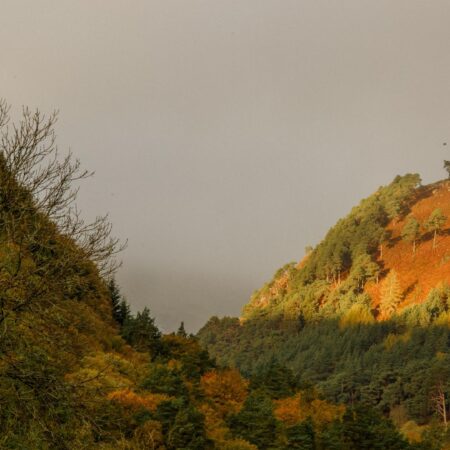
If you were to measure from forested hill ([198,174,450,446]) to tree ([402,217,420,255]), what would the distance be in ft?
1.13

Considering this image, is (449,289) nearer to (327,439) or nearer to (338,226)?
(338,226)

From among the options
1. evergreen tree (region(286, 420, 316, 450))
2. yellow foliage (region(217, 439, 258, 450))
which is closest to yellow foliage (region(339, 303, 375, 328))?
evergreen tree (region(286, 420, 316, 450))

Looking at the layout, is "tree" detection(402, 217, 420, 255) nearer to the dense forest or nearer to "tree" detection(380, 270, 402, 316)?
the dense forest

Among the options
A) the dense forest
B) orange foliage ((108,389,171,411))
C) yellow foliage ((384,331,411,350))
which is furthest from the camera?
yellow foliage ((384,331,411,350))

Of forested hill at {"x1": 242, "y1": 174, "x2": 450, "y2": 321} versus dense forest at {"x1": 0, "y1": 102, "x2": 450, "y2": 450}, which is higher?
forested hill at {"x1": 242, "y1": 174, "x2": 450, "y2": 321}

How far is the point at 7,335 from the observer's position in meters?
11.3

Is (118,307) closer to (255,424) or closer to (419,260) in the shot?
(255,424)

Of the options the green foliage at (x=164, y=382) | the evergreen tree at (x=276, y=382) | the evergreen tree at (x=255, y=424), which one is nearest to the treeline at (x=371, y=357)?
the evergreen tree at (x=276, y=382)

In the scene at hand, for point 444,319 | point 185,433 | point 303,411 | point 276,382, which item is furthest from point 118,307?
point 444,319

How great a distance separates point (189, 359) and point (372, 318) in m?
95.3

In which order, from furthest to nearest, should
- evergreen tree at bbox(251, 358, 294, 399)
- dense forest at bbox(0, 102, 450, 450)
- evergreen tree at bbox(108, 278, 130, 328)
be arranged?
evergreen tree at bbox(108, 278, 130, 328) < evergreen tree at bbox(251, 358, 294, 399) < dense forest at bbox(0, 102, 450, 450)

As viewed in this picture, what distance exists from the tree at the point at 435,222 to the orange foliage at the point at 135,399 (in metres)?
135

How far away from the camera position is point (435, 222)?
157250mm

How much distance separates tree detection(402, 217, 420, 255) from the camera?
526ft
